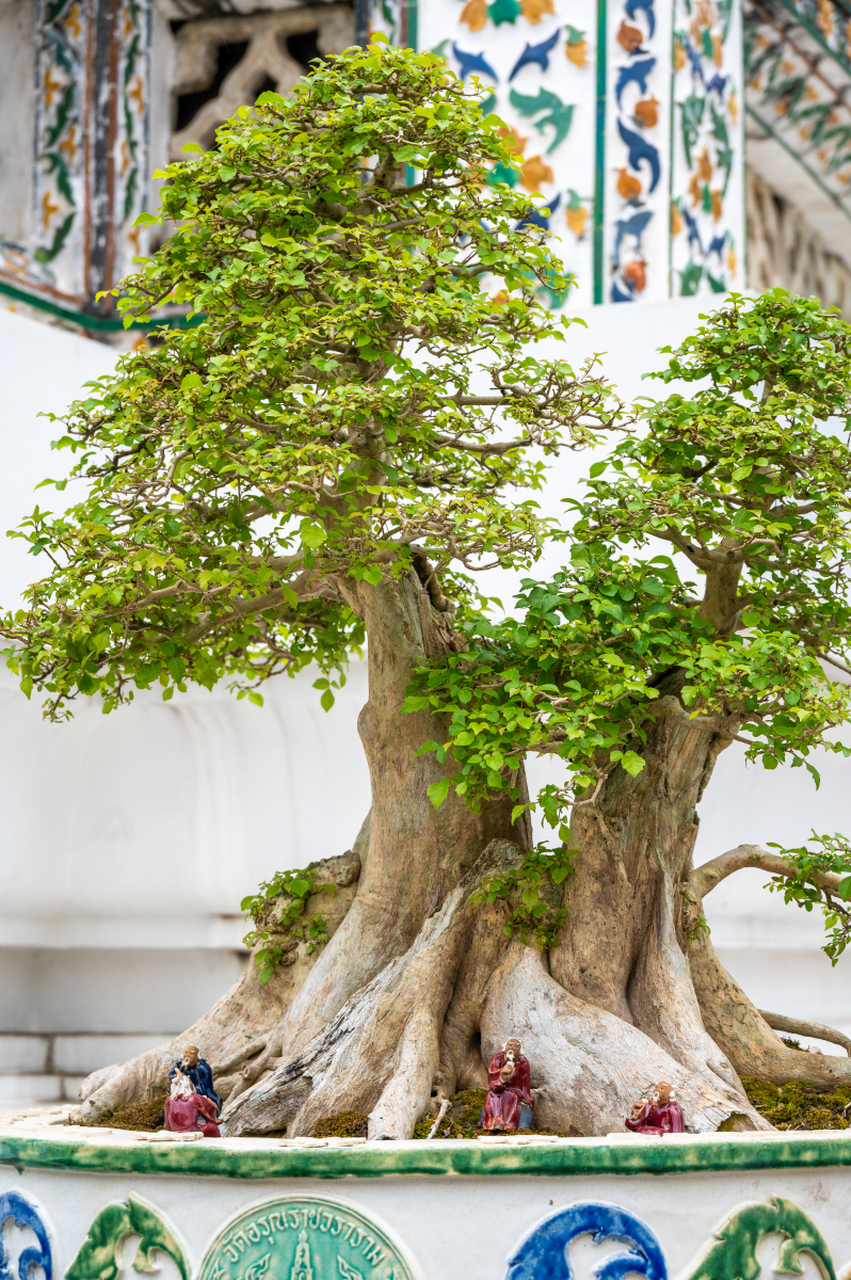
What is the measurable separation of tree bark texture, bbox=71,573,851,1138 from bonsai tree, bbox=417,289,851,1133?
11 millimetres

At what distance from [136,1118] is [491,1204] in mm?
1559

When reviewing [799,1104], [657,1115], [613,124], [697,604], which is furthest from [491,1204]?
[613,124]

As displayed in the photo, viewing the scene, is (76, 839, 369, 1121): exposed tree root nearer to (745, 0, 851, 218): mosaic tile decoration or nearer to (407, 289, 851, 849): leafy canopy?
(407, 289, 851, 849): leafy canopy

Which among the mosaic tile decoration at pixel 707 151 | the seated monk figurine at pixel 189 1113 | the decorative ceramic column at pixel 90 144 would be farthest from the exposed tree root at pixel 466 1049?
the decorative ceramic column at pixel 90 144

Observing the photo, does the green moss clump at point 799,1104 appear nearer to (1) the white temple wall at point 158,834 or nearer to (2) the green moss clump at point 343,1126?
(2) the green moss clump at point 343,1126

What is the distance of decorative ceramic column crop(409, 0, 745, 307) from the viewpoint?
629 cm

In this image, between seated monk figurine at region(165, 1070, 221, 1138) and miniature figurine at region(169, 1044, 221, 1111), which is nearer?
seated monk figurine at region(165, 1070, 221, 1138)

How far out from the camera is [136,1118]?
14.3ft

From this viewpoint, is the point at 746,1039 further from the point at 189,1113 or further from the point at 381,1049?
the point at 189,1113

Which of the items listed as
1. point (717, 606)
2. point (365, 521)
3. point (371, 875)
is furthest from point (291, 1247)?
point (717, 606)

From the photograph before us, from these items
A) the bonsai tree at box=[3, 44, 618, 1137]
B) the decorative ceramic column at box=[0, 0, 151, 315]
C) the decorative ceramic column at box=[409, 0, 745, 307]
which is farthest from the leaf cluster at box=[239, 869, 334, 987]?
→ the decorative ceramic column at box=[0, 0, 151, 315]

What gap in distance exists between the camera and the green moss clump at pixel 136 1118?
169 inches

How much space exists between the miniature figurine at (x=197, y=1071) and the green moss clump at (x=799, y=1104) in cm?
173

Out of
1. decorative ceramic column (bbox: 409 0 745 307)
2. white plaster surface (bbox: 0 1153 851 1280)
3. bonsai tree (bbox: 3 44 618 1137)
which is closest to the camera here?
white plaster surface (bbox: 0 1153 851 1280)
